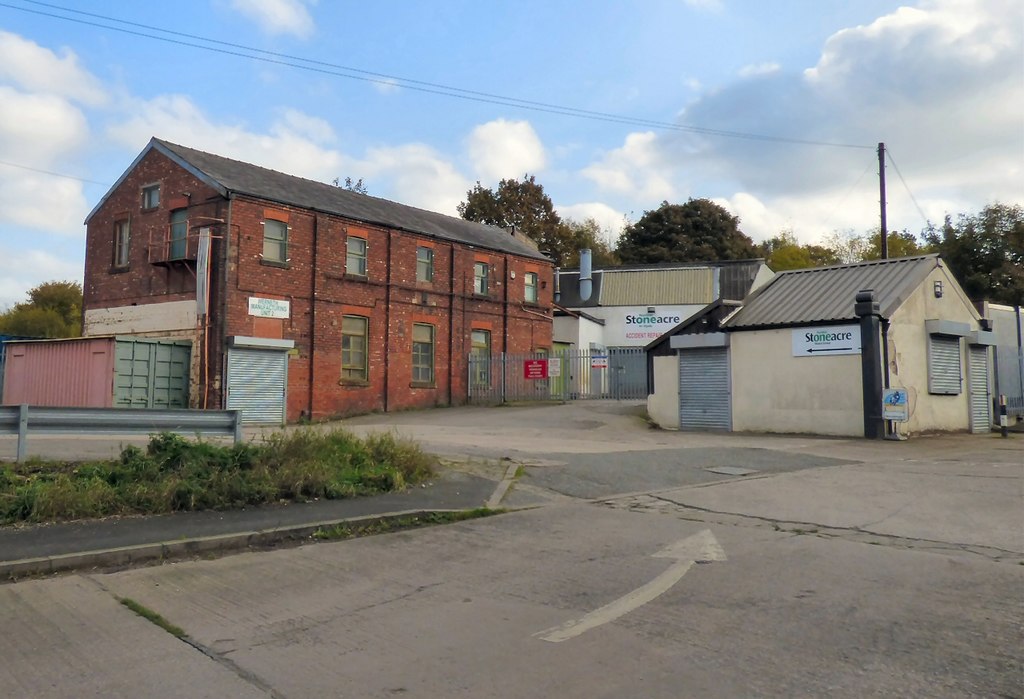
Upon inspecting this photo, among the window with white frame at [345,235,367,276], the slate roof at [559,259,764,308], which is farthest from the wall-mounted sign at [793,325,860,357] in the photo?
the slate roof at [559,259,764,308]

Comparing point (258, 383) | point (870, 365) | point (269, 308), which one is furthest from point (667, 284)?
point (870, 365)

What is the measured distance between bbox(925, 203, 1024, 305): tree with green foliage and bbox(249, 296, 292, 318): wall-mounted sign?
111ft

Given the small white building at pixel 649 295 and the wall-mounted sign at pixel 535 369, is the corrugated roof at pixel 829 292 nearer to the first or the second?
the wall-mounted sign at pixel 535 369

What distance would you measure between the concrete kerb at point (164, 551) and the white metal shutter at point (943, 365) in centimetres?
1713

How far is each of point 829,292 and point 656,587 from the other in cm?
1697

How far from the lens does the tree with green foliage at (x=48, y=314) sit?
5194 cm

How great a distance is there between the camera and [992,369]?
2502 cm

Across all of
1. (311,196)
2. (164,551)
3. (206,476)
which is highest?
(311,196)

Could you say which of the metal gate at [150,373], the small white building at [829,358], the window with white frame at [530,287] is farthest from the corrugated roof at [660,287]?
the metal gate at [150,373]

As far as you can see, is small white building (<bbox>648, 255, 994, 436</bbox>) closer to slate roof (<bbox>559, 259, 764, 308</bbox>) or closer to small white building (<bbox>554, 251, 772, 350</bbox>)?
small white building (<bbox>554, 251, 772, 350</bbox>)

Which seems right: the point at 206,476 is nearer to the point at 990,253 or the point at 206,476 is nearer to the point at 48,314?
the point at 990,253

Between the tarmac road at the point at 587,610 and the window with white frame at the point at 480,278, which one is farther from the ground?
the window with white frame at the point at 480,278

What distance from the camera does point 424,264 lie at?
31.0 m

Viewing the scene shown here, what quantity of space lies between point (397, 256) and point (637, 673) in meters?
26.2
